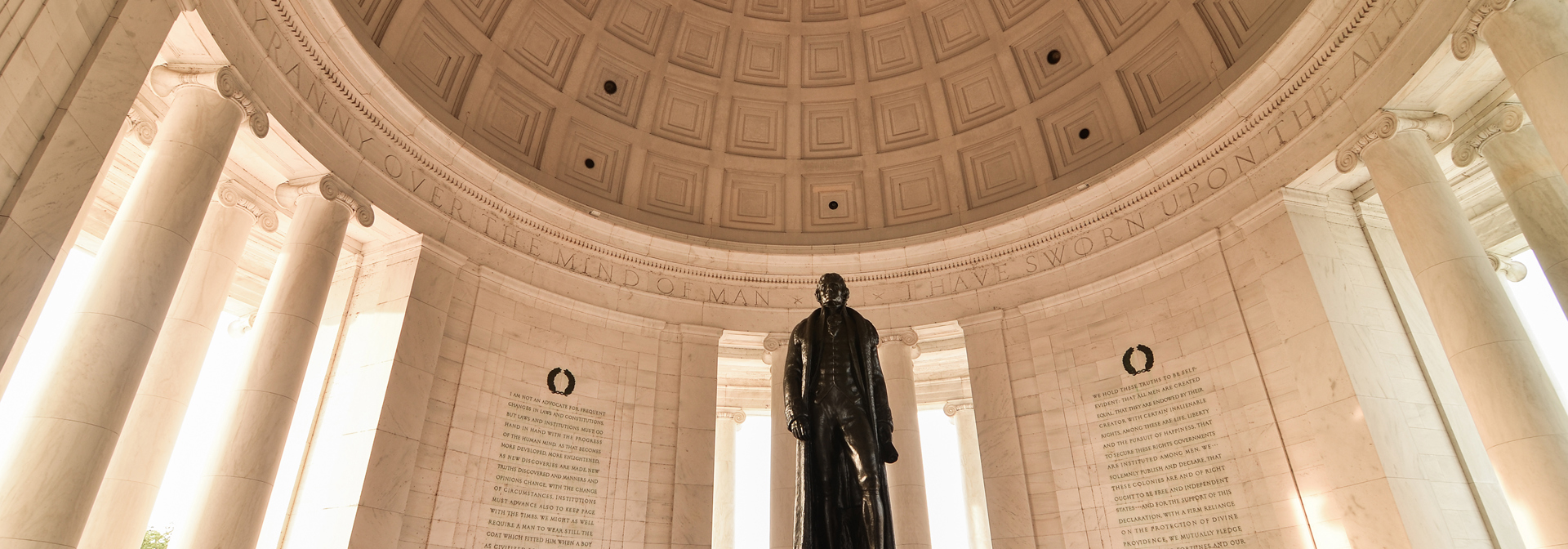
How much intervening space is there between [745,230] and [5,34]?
577 inches

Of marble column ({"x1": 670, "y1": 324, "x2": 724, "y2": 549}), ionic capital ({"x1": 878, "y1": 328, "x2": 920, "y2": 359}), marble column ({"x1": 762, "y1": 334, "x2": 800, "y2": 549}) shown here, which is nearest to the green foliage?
marble column ({"x1": 670, "y1": 324, "x2": 724, "y2": 549})

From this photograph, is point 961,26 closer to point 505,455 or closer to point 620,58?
point 620,58

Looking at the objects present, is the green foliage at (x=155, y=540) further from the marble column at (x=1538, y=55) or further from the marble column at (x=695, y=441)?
the marble column at (x=1538, y=55)

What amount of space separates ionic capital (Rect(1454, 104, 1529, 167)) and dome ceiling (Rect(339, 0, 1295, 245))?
4625 mm

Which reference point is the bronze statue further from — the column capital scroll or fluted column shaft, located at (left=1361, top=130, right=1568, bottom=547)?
the column capital scroll

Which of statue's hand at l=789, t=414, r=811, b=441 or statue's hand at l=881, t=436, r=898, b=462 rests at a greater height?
statue's hand at l=789, t=414, r=811, b=441

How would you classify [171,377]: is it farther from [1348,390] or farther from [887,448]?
[1348,390]

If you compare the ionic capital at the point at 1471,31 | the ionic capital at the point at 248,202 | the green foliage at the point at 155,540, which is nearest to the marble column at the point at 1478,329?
the ionic capital at the point at 1471,31

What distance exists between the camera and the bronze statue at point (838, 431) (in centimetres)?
707

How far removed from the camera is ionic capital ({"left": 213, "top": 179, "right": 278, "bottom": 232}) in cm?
1272

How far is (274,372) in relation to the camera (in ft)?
37.1

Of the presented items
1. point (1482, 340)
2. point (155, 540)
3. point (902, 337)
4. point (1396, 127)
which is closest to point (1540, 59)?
point (1396, 127)

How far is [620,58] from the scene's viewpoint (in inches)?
757

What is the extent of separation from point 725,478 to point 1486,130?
18587 mm
